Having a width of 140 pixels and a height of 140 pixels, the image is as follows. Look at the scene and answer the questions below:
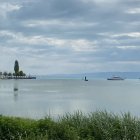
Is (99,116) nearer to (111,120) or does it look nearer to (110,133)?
(111,120)

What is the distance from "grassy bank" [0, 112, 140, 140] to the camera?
13.2 meters

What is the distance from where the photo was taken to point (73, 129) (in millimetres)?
13719

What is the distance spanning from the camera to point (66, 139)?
42.6 feet

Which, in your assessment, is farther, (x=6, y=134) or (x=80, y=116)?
(x=80, y=116)

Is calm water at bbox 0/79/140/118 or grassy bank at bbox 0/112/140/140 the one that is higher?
grassy bank at bbox 0/112/140/140

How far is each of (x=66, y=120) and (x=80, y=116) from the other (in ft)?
2.02

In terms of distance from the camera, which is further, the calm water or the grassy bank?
the calm water

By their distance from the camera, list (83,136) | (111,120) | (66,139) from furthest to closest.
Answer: (111,120), (83,136), (66,139)

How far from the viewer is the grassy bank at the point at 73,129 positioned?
13203 millimetres

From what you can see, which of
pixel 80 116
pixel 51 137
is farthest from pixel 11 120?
pixel 80 116

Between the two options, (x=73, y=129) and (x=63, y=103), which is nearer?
(x=73, y=129)

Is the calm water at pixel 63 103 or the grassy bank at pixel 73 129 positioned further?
the calm water at pixel 63 103

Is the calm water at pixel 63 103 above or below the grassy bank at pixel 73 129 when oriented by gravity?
below

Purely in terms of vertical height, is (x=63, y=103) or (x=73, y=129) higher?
(x=73, y=129)
